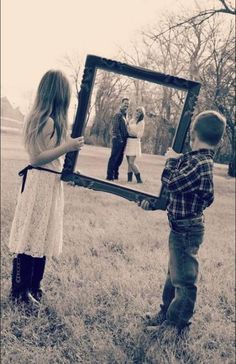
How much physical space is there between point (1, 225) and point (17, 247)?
246 cm

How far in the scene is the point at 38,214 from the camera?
3.41m

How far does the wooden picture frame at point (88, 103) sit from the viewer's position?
8.21 feet

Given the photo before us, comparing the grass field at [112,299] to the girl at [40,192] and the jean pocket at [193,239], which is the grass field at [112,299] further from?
the jean pocket at [193,239]

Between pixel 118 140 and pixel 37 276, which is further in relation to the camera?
pixel 37 276

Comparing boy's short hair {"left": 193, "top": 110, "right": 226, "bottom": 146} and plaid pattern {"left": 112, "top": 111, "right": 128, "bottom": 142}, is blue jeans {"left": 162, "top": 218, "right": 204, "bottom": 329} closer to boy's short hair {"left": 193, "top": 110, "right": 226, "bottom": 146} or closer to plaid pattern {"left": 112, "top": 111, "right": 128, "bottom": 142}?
boy's short hair {"left": 193, "top": 110, "right": 226, "bottom": 146}

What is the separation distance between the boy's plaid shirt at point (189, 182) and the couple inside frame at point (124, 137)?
223mm

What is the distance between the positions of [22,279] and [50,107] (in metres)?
1.47

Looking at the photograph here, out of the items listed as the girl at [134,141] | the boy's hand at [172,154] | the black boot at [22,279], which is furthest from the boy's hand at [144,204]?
the black boot at [22,279]

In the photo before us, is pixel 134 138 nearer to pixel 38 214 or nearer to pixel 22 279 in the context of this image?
pixel 38 214

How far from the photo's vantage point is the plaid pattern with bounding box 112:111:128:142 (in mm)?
2653

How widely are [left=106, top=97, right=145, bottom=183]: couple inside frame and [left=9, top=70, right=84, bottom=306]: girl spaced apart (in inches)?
9.0

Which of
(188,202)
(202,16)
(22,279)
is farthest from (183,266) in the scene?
(202,16)

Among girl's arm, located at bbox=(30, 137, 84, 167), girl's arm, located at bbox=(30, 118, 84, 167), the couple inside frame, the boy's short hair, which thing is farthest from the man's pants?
the boy's short hair

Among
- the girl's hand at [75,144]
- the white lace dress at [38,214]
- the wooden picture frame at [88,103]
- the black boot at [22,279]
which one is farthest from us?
the black boot at [22,279]
